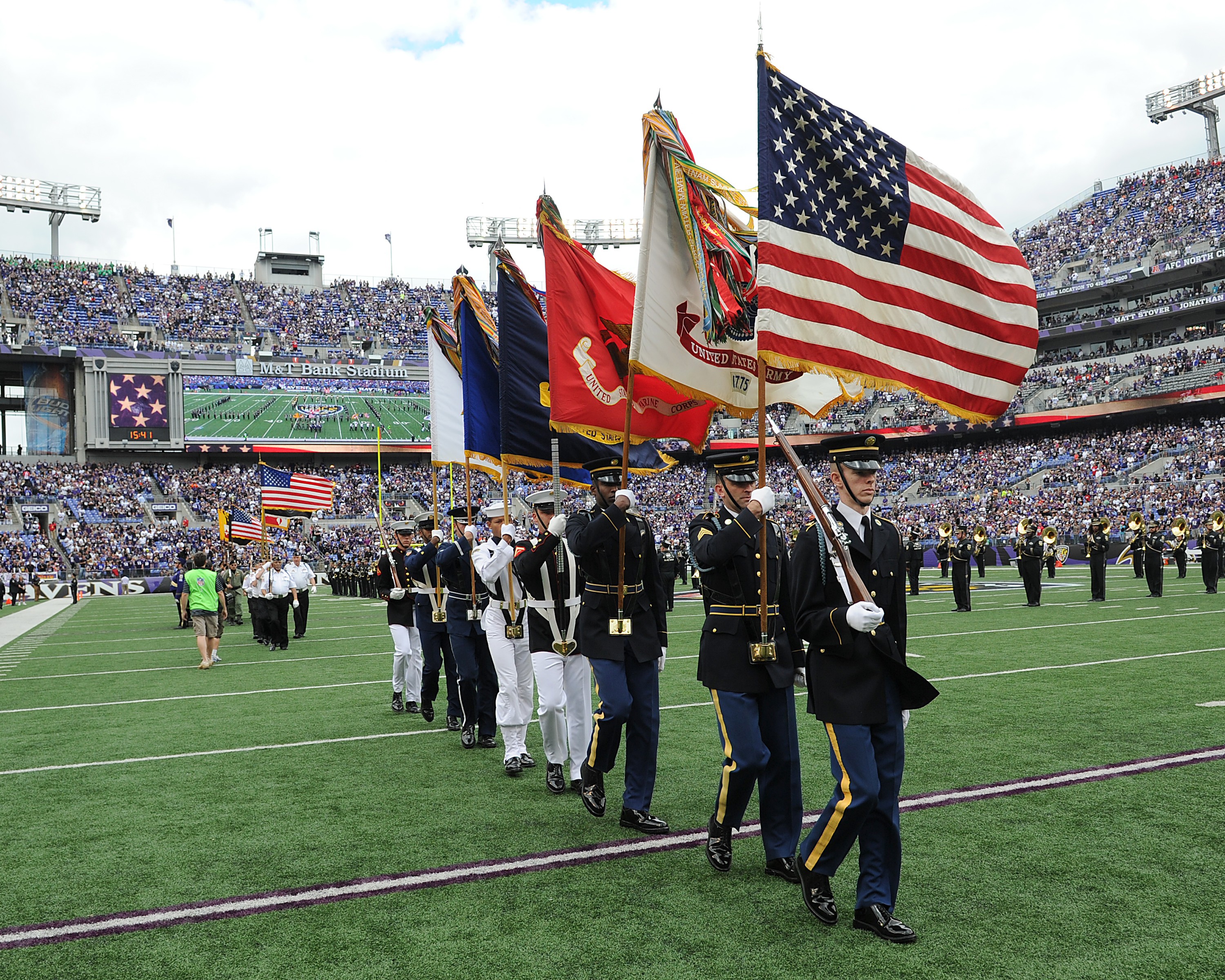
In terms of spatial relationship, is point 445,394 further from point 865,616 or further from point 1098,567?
point 1098,567

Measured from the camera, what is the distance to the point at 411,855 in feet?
16.9

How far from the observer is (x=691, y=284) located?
21.5ft

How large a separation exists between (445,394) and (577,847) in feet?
21.5

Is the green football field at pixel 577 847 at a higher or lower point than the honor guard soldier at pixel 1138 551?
lower

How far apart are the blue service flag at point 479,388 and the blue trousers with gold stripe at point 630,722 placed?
3.80m

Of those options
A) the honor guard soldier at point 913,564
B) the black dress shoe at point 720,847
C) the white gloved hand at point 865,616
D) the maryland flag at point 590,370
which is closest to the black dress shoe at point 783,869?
the black dress shoe at point 720,847

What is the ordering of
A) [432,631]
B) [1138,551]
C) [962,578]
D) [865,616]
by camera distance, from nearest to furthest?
[865,616] < [432,631] < [962,578] < [1138,551]

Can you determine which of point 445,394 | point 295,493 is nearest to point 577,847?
point 445,394

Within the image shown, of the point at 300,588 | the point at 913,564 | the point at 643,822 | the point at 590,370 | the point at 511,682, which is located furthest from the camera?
the point at 913,564

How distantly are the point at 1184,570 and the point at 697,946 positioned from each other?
88.0 feet

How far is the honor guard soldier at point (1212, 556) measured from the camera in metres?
20.0

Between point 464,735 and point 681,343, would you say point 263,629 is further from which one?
point 681,343

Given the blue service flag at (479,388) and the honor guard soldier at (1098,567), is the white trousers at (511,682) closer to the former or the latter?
the blue service flag at (479,388)

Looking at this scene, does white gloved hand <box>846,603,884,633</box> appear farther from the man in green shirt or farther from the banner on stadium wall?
the banner on stadium wall
